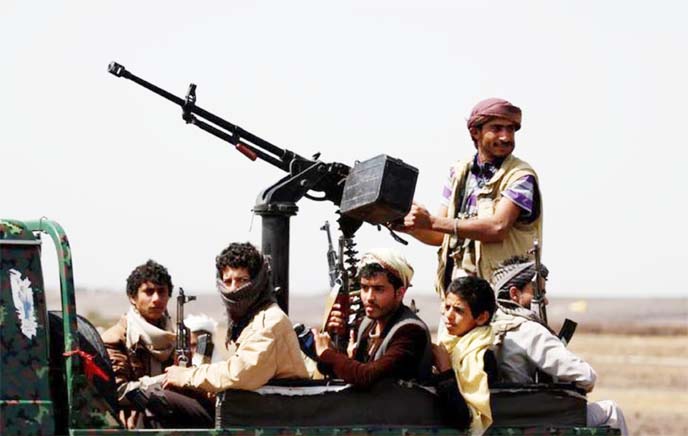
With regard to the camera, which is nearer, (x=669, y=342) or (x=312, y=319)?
(x=669, y=342)

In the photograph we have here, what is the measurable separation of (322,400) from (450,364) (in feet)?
2.22

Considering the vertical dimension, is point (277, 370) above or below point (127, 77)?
below

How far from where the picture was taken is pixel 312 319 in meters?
69.9

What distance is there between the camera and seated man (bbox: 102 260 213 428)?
26.9 ft

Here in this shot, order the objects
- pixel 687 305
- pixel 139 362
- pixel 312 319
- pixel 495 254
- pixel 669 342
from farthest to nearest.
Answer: pixel 687 305
pixel 312 319
pixel 669 342
pixel 495 254
pixel 139 362

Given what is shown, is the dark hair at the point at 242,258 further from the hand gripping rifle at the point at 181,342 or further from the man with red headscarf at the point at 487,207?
the man with red headscarf at the point at 487,207

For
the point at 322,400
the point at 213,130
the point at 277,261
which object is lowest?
the point at 322,400

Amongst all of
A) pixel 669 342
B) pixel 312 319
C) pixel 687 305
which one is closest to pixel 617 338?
pixel 669 342

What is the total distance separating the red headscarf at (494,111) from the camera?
9469 millimetres

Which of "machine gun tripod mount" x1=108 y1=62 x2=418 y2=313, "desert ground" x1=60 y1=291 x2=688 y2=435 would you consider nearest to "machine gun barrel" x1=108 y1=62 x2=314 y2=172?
"machine gun tripod mount" x1=108 y1=62 x2=418 y2=313

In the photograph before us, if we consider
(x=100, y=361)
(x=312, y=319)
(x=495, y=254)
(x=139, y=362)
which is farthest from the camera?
(x=312, y=319)

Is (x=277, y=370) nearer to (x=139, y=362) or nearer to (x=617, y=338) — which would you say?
(x=139, y=362)

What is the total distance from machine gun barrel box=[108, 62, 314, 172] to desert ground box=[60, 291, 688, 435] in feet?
16.7

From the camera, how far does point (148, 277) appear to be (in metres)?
8.99
